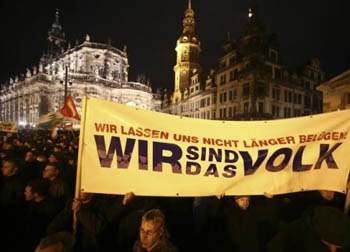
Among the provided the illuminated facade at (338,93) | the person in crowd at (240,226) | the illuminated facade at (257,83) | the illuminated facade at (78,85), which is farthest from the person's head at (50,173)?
the illuminated facade at (78,85)

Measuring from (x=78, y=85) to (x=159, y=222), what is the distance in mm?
63848

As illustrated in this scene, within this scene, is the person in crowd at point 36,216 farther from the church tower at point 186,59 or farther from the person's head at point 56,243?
the church tower at point 186,59

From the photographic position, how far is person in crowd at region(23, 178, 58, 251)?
3.61 m

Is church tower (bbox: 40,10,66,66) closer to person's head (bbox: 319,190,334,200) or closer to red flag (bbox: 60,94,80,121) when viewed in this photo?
red flag (bbox: 60,94,80,121)

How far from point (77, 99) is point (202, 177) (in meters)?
62.6

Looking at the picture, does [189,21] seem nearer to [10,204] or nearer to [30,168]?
[30,168]

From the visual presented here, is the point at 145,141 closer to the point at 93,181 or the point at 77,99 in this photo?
the point at 93,181

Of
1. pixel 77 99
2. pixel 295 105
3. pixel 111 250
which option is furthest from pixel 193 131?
pixel 77 99

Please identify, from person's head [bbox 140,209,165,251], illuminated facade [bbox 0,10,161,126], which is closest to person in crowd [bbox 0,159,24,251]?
person's head [bbox 140,209,165,251]

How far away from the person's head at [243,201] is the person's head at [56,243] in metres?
2.45

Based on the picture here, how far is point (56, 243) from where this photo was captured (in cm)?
200

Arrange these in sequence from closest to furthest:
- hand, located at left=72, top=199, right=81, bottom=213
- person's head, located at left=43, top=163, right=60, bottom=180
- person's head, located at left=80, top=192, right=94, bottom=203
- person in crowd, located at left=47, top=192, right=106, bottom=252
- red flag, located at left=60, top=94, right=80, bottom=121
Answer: hand, located at left=72, top=199, right=81, bottom=213, person in crowd, located at left=47, top=192, right=106, bottom=252, person's head, located at left=80, top=192, right=94, bottom=203, person's head, located at left=43, top=163, right=60, bottom=180, red flag, located at left=60, top=94, right=80, bottom=121

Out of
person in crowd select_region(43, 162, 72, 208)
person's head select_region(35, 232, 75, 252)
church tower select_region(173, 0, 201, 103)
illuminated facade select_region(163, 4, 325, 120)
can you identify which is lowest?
person in crowd select_region(43, 162, 72, 208)

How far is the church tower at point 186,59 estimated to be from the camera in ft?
181
